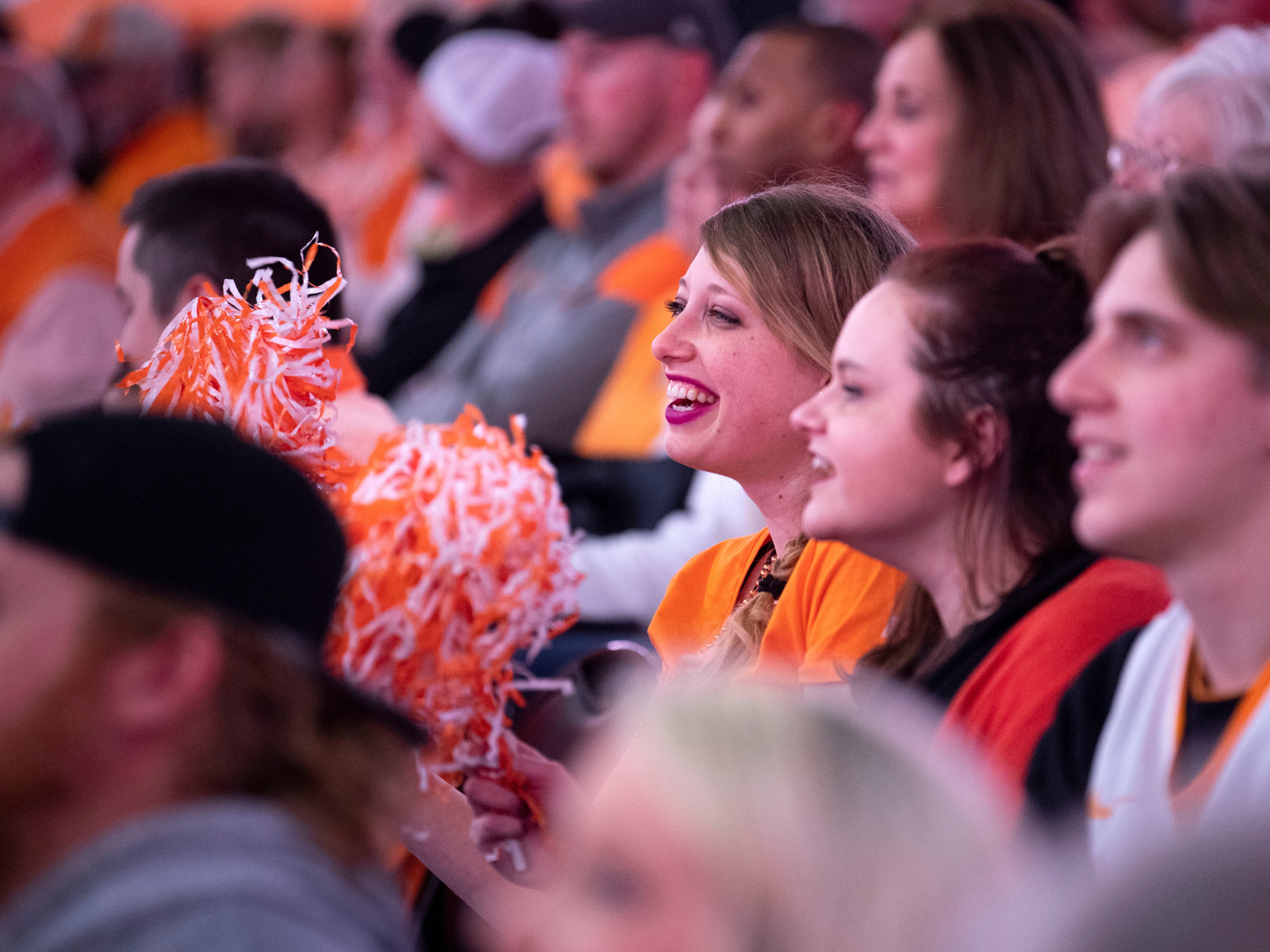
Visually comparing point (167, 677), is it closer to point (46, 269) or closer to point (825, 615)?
point (825, 615)

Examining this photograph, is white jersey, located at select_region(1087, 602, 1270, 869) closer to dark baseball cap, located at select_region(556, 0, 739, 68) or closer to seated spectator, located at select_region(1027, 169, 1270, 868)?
seated spectator, located at select_region(1027, 169, 1270, 868)

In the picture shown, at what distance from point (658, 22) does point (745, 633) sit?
293 centimetres

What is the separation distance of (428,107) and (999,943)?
14.9 ft

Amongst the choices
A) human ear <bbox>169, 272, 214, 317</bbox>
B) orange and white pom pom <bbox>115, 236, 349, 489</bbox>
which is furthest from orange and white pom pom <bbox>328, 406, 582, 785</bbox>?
human ear <bbox>169, 272, 214, 317</bbox>

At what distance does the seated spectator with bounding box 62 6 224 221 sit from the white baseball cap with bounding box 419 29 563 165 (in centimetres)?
209

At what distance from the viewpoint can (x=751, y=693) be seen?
1004mm

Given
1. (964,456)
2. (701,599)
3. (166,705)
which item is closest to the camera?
(166,705)

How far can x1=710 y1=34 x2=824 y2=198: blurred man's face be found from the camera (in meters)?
3.50

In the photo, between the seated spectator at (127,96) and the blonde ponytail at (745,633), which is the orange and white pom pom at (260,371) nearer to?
the blonde ponytail at (745,633)

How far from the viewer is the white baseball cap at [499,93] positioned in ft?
16.1

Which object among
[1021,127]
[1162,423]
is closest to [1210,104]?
[1021,127]

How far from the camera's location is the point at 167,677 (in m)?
1.14

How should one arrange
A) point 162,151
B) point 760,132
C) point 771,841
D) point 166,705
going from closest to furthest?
point 771,841
point 166,705
point 760,132
point 162,151

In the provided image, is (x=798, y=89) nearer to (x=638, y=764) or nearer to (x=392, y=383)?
(x=392, y=383)
